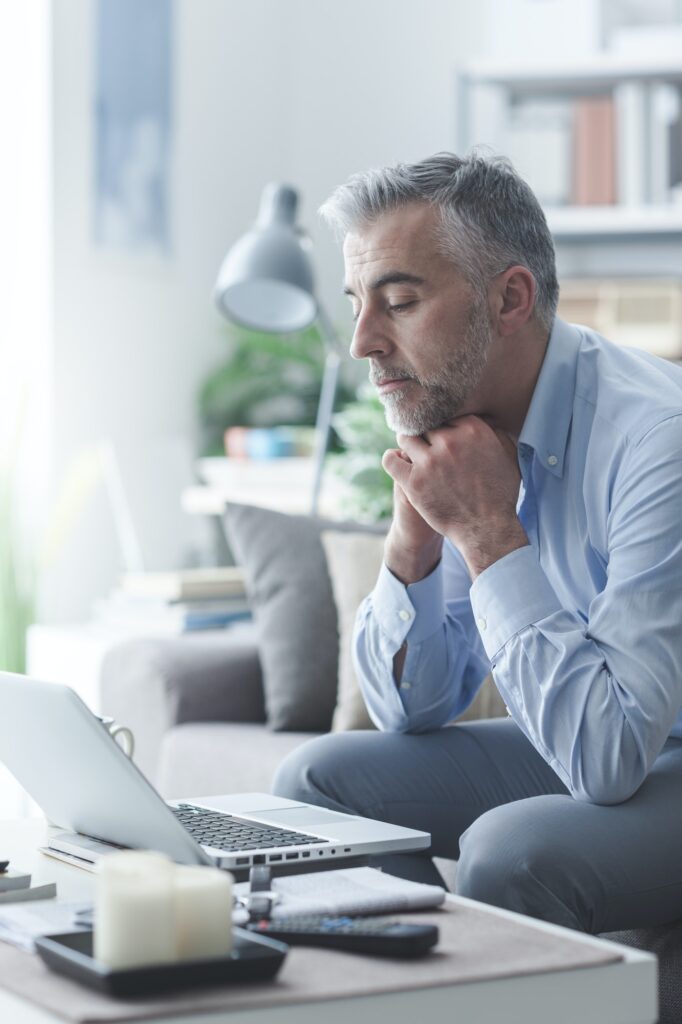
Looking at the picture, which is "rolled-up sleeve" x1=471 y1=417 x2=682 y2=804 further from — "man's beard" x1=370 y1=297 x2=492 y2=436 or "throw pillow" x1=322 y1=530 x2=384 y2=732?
"throw pillow" x1=322 y1=530 x2=384 y2=732

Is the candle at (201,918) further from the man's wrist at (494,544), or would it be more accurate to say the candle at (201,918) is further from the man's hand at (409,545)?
the man's hand at (409,545)

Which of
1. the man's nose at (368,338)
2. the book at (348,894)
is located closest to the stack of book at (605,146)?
the man's nose at (368,338)

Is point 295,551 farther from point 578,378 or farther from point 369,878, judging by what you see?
point 369,878

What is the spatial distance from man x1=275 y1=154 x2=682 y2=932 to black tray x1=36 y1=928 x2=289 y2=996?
1.43 feet

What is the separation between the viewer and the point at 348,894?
1099 millimetres

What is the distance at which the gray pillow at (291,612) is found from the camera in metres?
2.45

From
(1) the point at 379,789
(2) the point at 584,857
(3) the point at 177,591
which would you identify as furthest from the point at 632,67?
(2) the point at 584,857

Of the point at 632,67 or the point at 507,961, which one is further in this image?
the point at 632,67

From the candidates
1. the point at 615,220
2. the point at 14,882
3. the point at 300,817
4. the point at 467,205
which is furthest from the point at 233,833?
the point at 615,220

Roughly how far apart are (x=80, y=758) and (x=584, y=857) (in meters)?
0.47

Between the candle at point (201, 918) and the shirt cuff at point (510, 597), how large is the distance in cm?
54

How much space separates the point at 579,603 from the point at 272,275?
1.32 m

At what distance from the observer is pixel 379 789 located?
1.67 meters

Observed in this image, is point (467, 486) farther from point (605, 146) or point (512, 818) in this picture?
point (605, 146)
